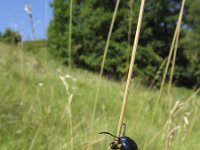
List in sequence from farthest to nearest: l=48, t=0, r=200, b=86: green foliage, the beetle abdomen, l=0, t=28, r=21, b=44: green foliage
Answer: l=48, t=0, r=200, b=86: green foliage → l=0, t=28, r=21, b=44: green foliage → the beetle abdomen

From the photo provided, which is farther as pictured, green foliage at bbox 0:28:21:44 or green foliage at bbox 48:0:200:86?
green foliage at bbox 48:0:200:86

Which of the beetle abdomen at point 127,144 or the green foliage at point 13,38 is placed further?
the green foliage at point 13,38

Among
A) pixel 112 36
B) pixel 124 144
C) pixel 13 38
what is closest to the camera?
pixel 124 144

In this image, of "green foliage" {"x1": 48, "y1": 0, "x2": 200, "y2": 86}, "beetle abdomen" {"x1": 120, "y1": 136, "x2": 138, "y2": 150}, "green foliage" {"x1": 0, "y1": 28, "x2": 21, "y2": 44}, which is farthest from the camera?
"green foliage" {"x1": 48, "y1": 0, "x2": 200, "y2": 86}

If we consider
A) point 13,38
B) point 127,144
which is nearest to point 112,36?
point 13,38

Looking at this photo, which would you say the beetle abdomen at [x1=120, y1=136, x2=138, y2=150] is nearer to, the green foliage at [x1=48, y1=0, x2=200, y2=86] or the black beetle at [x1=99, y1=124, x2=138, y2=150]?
the black beetle at [x1=99, y1=124, x2=138, y2=150]

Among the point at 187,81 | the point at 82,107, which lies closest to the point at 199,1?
the point at 187,81

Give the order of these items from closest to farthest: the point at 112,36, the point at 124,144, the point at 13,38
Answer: the point at 124,144 < the point at 13,38 < the point at 112,36

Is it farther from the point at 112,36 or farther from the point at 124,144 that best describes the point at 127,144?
the point at 112,36

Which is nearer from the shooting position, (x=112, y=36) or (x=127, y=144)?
(x=127, y=144)

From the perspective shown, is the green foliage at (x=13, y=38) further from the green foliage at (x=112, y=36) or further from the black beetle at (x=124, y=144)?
the green foliage at (x=112, y=36)

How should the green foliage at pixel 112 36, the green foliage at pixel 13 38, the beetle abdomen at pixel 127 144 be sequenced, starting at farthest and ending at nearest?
the green foliage at pixel 112 36
the green foliage at pixel 13 38
the beetle abdomen at pixel 127 144

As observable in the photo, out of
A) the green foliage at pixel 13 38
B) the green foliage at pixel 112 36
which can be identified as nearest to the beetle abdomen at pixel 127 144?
the green foliage at pixel 13 38

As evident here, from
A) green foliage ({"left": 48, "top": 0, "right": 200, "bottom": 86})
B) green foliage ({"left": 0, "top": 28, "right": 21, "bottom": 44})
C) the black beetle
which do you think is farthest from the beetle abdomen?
green foliage ({"left": 48, "top": 0, "right": 200, "bottom": 86})
